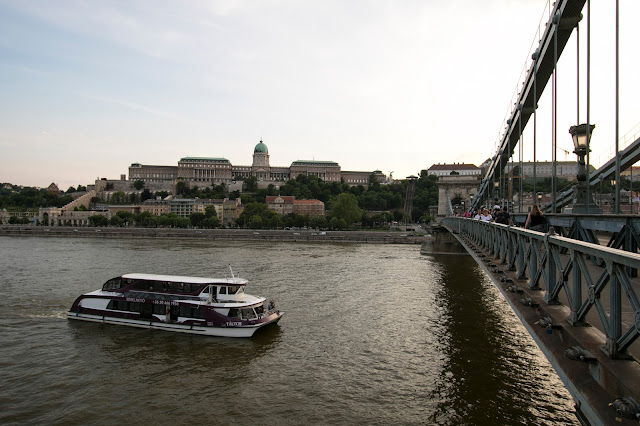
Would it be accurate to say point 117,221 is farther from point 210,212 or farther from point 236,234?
point 236,234

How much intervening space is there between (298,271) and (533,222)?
2097 centimetres

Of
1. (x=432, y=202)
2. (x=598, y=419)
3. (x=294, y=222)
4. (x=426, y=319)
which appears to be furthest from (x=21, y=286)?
(x=432, y=202)

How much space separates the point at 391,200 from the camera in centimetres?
11681

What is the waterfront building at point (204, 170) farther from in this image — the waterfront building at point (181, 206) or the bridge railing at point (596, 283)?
the bridge railing at point (596, 283)

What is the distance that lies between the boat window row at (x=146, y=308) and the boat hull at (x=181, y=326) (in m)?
0.33

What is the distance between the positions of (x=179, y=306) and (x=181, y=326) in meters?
0.70

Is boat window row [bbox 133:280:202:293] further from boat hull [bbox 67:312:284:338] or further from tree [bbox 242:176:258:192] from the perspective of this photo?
tree [bbox 242:176:258:192]

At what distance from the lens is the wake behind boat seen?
1422 cm

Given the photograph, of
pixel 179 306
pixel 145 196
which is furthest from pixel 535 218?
pixel 145 196

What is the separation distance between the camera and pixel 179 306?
1495 cm

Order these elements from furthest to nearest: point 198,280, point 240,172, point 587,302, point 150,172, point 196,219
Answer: point 240,172, point 150,172, point 196,219, point 198,280, point 587,302

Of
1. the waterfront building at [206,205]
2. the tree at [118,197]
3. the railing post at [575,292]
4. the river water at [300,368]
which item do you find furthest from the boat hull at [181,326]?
the tree at [118,197]

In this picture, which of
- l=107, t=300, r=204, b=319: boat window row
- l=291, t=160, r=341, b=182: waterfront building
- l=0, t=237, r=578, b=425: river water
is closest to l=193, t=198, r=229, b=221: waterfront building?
l=291, t=160, r=341, b=182: waterfront building

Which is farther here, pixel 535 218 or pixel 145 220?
pixel 145 220
